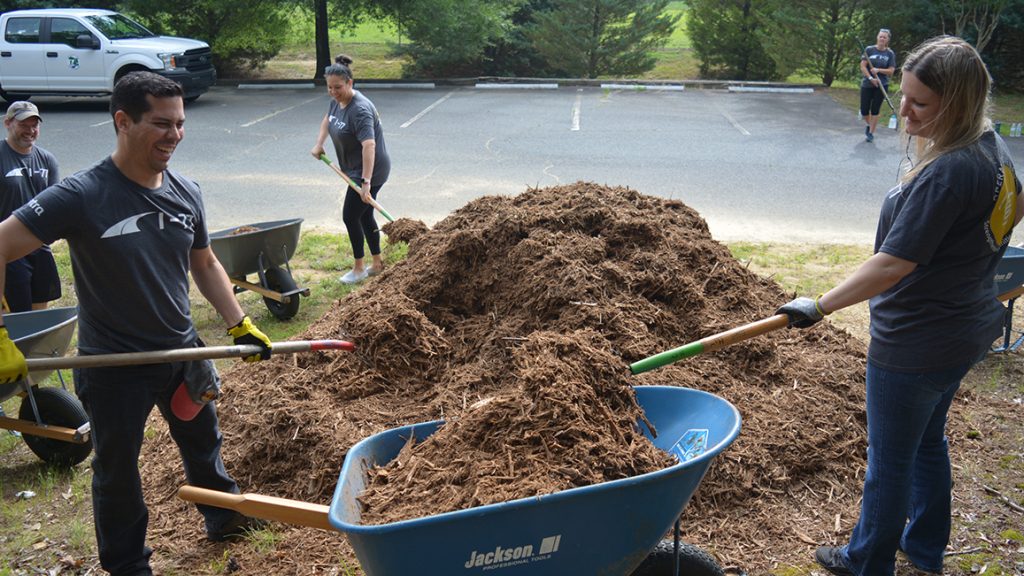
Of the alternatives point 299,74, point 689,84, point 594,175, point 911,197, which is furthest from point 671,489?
point 299,74

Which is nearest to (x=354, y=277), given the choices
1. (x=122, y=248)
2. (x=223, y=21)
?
(x=122, y=248)

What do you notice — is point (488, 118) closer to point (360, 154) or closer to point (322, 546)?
point (360, 154)

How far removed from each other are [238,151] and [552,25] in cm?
1067

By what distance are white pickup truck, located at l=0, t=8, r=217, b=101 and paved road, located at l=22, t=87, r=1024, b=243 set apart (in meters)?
0.73

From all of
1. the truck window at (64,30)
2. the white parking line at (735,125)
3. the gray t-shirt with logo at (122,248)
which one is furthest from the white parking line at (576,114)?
the gray t-shirt with logo at (122,248)

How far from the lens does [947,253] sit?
2.83m

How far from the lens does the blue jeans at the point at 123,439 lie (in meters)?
3.20

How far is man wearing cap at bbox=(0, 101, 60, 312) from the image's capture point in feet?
17.3

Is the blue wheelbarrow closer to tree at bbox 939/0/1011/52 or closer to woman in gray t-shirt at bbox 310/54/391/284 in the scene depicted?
woman in gray t-shirt at bbox 310/54/391/284

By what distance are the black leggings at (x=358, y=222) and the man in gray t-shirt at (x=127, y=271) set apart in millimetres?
3864

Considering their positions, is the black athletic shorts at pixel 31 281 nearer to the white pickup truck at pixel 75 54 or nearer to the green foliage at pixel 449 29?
the white pickup truck at pixel 75 54

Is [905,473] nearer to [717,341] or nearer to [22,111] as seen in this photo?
[717,341]

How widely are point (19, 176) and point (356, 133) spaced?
262 cm

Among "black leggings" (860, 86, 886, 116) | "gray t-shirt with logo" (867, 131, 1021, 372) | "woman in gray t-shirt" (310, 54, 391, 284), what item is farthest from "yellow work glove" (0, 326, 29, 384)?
"black leggings" (860, 86, 886, 116)
